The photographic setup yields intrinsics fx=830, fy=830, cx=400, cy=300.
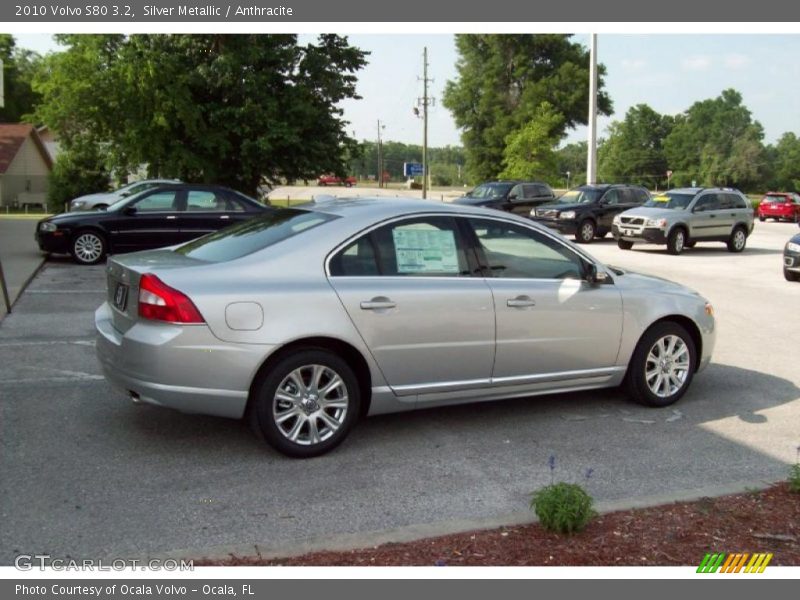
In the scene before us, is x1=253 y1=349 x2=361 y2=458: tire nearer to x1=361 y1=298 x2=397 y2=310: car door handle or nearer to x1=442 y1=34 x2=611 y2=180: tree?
x1=361 y1=298 x2=397 y2=310: car door handle

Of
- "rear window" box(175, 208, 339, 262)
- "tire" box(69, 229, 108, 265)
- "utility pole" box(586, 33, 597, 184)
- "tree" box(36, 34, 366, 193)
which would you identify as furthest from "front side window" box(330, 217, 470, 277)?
"utility pole" box(586, 33, 597, 184)

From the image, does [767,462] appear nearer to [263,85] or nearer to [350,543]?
[350,543]

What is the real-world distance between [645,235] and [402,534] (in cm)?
1877

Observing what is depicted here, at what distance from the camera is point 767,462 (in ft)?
17.7

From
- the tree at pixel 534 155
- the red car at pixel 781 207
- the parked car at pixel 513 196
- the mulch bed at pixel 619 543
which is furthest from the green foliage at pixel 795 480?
the tree at pixel 534 155

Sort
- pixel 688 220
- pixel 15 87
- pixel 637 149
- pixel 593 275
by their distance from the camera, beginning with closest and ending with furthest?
pixel 593 275, pixel 688 220, pixel 15 87, pixel 637 149

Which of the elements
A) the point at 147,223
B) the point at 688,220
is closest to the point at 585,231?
the point at 688,220

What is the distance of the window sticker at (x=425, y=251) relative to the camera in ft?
18.5

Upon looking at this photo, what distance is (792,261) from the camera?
1564cm

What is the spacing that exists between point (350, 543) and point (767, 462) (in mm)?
3021

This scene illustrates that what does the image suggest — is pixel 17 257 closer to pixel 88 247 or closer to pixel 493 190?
pixel 88 247

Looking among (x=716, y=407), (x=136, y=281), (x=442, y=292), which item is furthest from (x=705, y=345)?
(x=136, y=281)

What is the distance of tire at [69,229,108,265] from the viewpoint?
1542cm

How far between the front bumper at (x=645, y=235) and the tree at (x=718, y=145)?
102 meters
